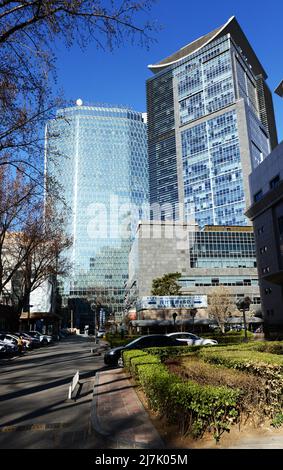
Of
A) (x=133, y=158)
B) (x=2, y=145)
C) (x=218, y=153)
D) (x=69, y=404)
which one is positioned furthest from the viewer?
(x=133, y=158)

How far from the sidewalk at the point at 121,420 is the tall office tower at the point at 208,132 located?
129 meters

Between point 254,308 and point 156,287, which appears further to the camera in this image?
point 254,308

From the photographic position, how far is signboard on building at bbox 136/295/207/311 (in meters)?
63.4

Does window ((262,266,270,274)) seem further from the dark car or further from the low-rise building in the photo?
the dark car

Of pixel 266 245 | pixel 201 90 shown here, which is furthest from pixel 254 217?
pixel 201 90

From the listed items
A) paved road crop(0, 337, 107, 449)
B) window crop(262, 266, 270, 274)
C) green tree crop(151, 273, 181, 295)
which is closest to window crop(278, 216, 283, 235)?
window crop(262, 266, 270, 274)

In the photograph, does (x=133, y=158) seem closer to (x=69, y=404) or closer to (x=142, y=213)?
(x=142, y=213)

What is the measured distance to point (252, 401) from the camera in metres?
7.14

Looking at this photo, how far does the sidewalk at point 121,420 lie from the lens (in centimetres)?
620

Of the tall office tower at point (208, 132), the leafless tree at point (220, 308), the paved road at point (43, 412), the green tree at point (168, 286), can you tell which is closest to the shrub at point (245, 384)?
the paved road at point (43, 412)

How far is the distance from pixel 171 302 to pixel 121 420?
57.7 meters

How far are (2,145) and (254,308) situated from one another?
87.5 metres

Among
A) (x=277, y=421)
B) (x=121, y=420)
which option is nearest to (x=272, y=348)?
(x=277, y=421)

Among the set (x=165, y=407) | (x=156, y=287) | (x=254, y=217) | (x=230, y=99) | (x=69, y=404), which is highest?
(x=230, y=99)
